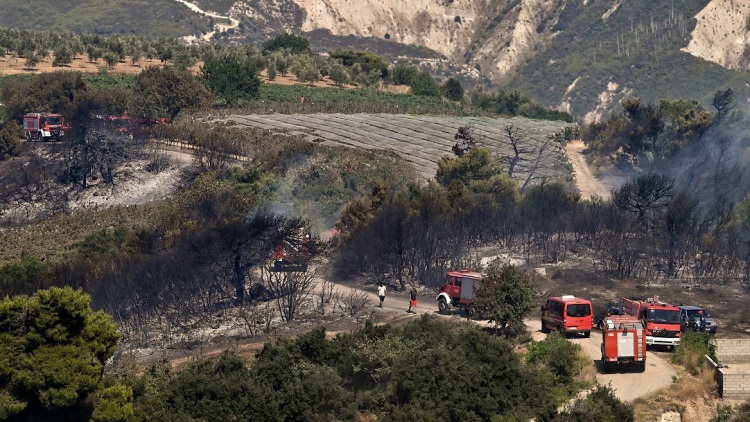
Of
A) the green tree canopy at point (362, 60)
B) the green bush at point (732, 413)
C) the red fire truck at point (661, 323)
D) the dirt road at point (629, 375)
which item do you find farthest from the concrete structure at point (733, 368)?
the green tree canopy at point (362, 60)

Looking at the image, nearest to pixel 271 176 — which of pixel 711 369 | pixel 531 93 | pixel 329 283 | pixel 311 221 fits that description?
pixel 311 221

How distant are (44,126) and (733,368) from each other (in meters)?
59.5

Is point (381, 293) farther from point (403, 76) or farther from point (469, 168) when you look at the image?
Answer: point (403, 76)

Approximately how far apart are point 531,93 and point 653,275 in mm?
138058

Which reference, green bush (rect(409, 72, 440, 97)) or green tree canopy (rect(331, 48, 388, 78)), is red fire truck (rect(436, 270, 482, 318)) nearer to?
green bush (rect(409, 72, 440, 97))

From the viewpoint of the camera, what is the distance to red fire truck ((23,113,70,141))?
91.9 m

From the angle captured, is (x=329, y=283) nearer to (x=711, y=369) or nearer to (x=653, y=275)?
(x=653, y=275)

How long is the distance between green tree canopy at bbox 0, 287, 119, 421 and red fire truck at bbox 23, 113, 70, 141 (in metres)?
57.8

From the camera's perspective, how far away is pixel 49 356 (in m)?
34.7

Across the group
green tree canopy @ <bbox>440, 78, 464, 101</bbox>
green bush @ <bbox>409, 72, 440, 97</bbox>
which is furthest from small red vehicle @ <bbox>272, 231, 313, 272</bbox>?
green tree canopy @ <bbox>440, 78, 464, 101</bbox>

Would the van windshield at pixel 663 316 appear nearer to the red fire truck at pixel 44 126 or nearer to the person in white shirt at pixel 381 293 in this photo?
the person in white shirt at pixel 381 293

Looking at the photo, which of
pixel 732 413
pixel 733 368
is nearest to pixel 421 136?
pixel 733 368

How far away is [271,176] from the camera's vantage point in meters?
72.6

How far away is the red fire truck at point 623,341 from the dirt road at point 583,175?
42.5 m
